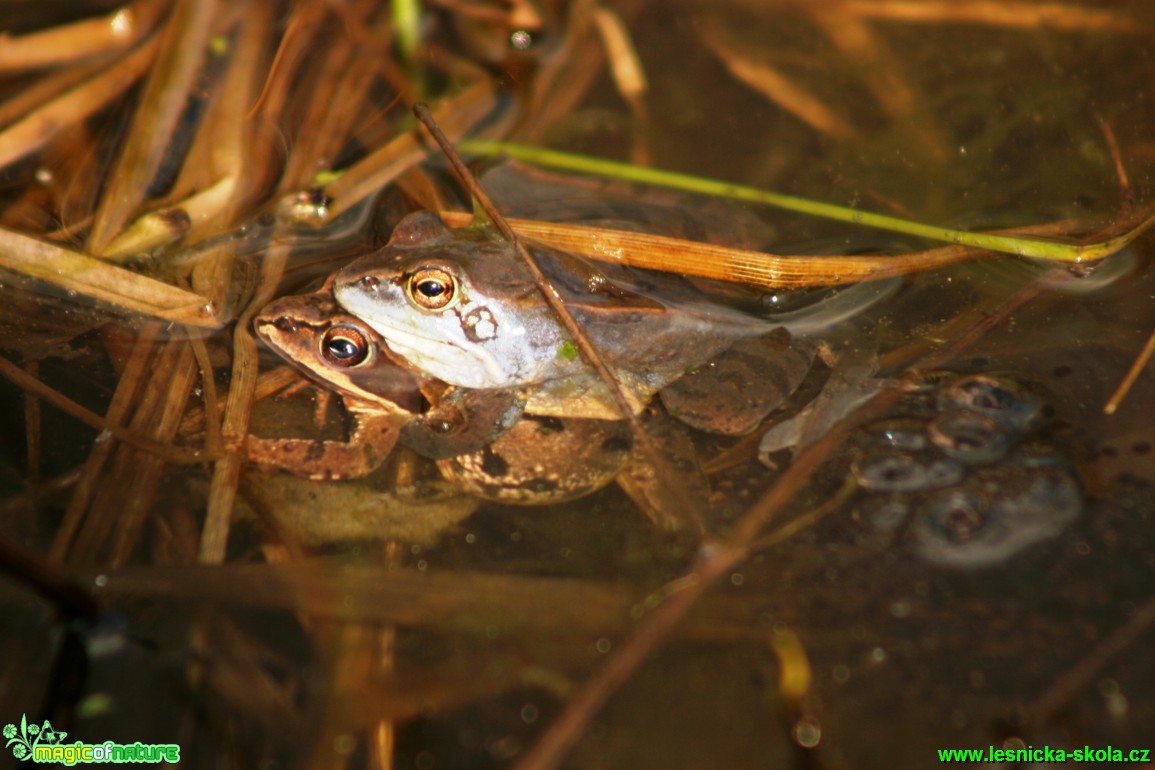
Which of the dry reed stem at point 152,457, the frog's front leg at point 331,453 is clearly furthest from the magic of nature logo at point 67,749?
the frog's front leg at point 331,453

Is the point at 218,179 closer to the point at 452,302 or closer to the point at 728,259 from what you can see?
the point at 452,302

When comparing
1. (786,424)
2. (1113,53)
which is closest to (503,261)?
(786,424)

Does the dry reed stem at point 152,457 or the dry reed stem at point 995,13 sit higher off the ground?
the dry reed stem at point 995,13

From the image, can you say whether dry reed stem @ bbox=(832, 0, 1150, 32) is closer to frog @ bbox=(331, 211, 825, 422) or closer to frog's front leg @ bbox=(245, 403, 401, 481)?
frog @ bbox=(331, 211, 825, 422)

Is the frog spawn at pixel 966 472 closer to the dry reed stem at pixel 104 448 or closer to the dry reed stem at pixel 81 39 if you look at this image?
the dry reed stem at pixel 104 448

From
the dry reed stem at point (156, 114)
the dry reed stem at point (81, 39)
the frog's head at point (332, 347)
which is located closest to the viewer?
the frog's head at point (332, 347)

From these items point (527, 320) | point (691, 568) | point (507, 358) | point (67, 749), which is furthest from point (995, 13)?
point (67, 749)

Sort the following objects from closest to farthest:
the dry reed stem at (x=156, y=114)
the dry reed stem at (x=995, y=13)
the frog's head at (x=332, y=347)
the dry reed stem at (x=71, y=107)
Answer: the frog's head at (x=332, y=347)
the dry reed stem at (x=156, y=114)
the dry reed stem at (x=71, y=107)
the dry reed stem at (x=995, y=13)

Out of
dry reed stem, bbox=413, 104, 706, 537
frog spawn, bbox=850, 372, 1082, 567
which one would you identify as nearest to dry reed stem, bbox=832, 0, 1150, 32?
frog spawn, bbox=850, 372, 1082, 567

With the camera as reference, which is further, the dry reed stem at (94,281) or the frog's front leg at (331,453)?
the dry reed stem at (94,281)
